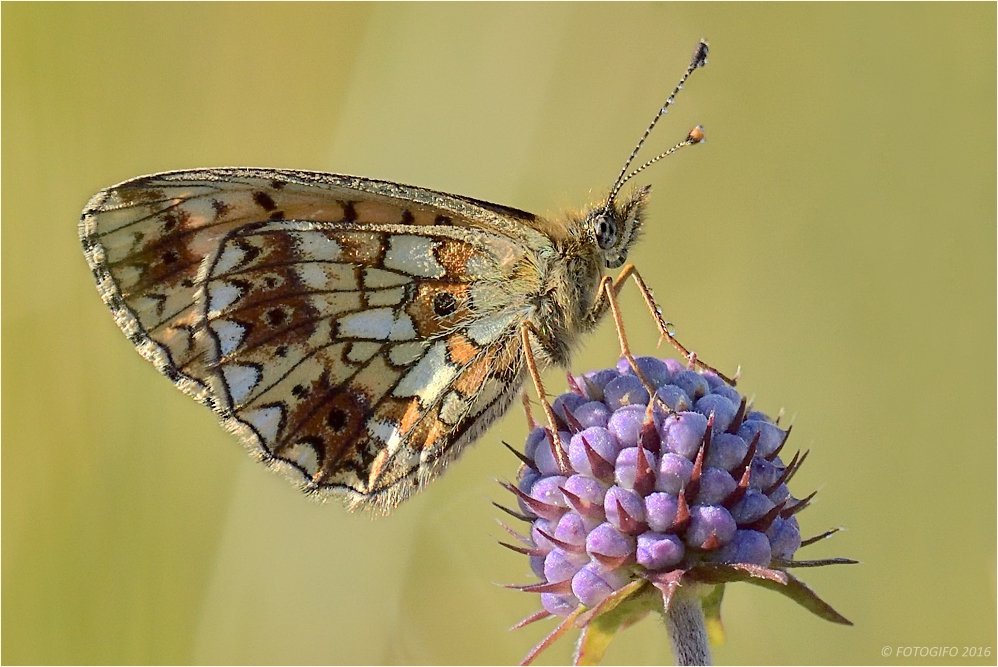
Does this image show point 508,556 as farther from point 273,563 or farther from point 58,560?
point 58,560

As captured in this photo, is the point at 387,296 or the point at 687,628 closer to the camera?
the point at 687,628

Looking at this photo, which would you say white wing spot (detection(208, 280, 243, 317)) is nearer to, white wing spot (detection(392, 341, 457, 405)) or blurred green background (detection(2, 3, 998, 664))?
white wing spot (detection(392, 341, 457, 405))

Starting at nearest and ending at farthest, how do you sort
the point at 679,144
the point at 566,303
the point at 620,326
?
the point at 620,326 → the point at 566,303 → the point at 679,144

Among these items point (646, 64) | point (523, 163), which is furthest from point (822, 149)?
point (523, 163)

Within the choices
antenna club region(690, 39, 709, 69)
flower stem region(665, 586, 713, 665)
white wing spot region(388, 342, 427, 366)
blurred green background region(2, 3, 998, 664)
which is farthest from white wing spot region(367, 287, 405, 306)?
blurred green background region(2, 3, 998, 664)

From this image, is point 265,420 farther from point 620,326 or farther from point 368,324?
point 620,326

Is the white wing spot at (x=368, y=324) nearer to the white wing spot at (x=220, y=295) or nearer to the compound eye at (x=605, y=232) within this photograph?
the white wing spot at (x=220, y=295)

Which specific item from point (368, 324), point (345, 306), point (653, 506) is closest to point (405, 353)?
point (368, 324)

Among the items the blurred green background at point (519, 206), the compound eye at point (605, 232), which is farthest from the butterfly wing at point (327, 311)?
the blurred green background at point (519, 206)
